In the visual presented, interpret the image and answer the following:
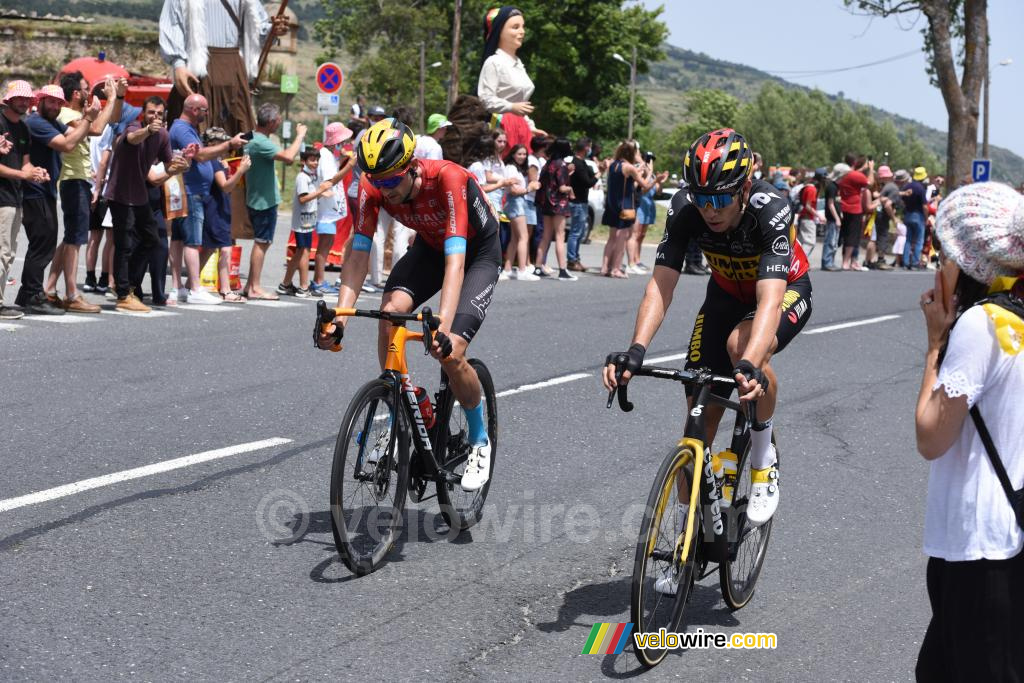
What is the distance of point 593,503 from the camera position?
21.9ft

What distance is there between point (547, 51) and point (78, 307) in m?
54.4

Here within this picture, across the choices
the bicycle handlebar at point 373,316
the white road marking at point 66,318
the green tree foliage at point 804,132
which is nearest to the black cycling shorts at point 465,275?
the bicycle handlebar at point 373,316

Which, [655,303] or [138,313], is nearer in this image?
[655,303]

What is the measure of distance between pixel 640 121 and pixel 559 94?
657cm

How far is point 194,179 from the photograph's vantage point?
12.5 m

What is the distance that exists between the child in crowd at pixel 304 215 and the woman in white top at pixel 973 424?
11.0 metres

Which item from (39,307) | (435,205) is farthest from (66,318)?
(435,205)

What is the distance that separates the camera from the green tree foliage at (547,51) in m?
64.4

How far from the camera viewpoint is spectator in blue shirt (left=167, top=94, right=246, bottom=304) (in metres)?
12.4

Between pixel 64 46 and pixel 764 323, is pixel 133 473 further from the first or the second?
pixel 64 46

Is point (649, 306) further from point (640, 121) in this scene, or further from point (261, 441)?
point (640, 121)

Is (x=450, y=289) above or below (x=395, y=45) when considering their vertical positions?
below

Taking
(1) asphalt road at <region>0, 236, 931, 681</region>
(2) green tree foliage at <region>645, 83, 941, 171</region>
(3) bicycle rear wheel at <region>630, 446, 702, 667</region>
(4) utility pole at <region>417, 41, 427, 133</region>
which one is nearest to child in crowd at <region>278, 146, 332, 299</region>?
(1) asphalt road at <region>0, 236, 931, 681</region>

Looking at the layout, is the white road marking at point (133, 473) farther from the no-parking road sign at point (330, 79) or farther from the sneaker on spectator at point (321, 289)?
the no-parking road sign at point (330, 79)
